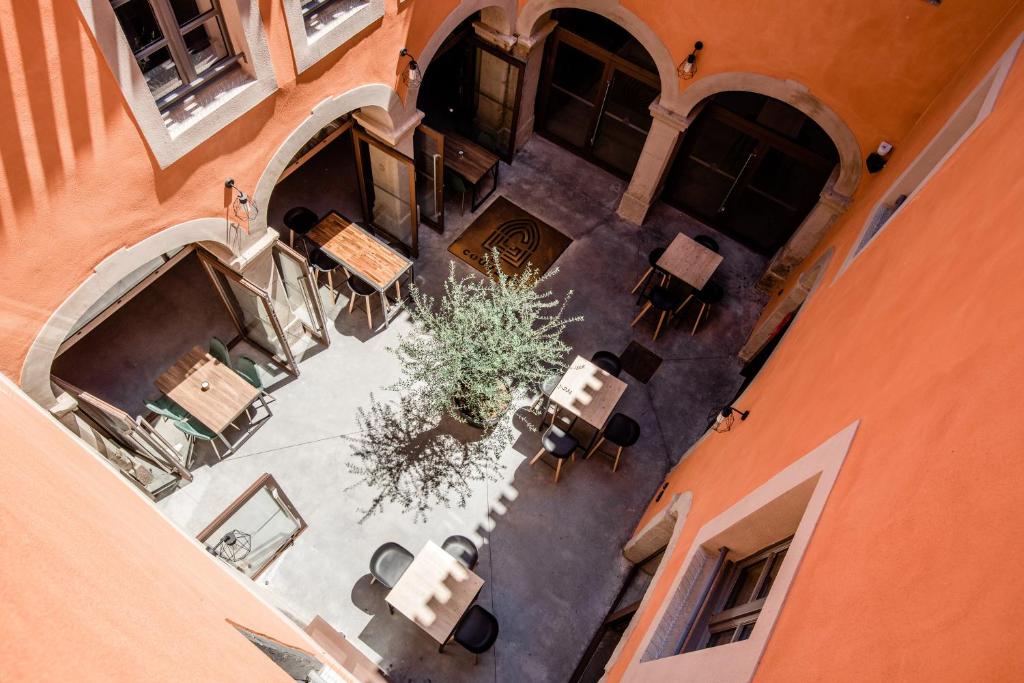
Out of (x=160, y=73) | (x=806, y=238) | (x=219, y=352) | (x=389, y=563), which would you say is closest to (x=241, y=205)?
(x=160, y=73)

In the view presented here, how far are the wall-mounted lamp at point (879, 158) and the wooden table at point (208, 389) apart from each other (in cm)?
963

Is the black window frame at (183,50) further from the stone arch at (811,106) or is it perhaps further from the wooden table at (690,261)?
the wooden table at (690,261)

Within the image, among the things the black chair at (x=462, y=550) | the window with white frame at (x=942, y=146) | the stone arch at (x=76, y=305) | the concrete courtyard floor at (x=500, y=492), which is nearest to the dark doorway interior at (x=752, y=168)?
the concrete courtyard floor at (x=500, y=492)

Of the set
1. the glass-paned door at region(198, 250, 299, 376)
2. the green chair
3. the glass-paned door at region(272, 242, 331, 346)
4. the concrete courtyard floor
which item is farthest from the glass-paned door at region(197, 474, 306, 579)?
the glass-paned door at region(272, 242, 331, 346)

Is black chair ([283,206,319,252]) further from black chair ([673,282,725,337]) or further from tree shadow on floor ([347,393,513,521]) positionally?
black chair ([673,282,725,337])

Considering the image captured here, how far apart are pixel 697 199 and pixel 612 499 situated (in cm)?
643

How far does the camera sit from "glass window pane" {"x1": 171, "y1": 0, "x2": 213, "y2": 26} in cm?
628

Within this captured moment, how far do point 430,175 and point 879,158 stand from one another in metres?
7.15

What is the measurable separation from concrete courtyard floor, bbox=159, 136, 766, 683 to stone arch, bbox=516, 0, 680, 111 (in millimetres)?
3156

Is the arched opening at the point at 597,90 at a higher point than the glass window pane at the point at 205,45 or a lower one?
higher

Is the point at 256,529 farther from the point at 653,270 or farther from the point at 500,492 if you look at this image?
the point at 653,270

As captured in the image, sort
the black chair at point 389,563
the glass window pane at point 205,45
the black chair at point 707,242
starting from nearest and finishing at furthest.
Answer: the glass window pane at point 205,45
the black chair at point 389,563
the black chair at point 707,242

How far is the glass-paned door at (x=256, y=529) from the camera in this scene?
27.2ft

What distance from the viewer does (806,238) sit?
36.2 ft
